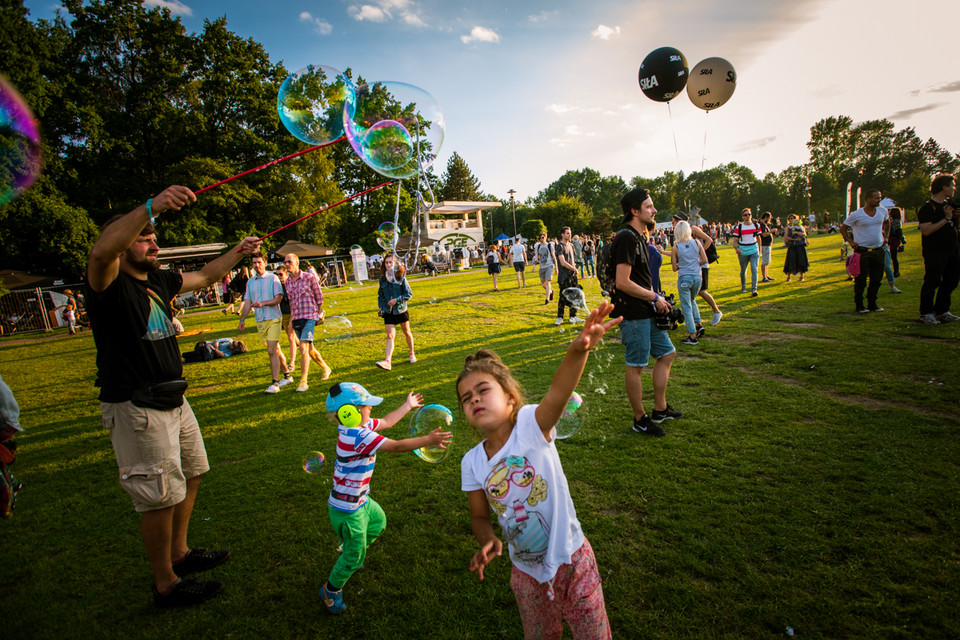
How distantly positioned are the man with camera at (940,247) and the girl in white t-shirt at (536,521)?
8399mm

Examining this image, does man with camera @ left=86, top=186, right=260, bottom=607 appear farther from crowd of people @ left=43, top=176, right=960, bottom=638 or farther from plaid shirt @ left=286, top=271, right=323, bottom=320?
plaid shirt @ left=286, top=271, right=323, bottom=320

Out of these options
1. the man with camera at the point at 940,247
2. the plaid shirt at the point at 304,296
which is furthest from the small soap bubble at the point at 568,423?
the man with camera at the point at 940,247

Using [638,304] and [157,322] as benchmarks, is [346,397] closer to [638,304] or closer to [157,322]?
[157,322]

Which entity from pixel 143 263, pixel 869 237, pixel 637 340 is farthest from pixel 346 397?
pixel 869 237

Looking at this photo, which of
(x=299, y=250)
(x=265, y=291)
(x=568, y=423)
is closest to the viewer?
(x=568, y=423)

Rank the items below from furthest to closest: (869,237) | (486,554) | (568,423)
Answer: (869,237), (568,423), (486,554)

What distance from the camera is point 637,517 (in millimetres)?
3383

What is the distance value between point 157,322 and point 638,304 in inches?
164

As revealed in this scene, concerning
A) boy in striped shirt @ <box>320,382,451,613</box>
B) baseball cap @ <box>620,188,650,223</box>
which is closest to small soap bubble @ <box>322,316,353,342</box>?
baseball cap @ <box>620,188,650,223</box>

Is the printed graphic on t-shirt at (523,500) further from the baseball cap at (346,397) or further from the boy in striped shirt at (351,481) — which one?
the baseball cap at (346,397)

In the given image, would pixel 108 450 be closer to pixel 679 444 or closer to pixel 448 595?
pixel 448 595

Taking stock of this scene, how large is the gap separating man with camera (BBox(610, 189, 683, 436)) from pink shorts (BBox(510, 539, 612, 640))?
8.98ft

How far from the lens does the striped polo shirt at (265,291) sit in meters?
7.61

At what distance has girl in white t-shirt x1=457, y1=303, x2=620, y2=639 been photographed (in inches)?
74.7
